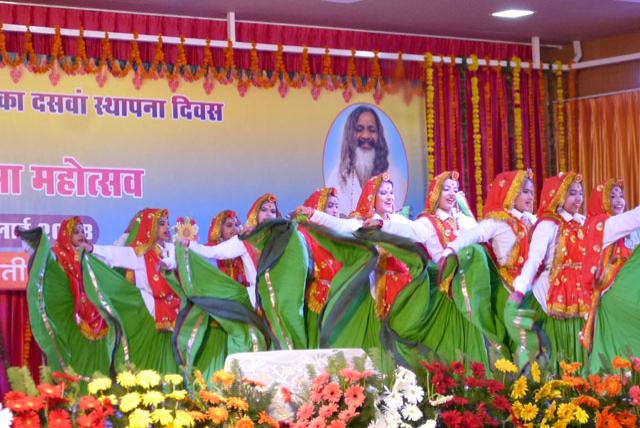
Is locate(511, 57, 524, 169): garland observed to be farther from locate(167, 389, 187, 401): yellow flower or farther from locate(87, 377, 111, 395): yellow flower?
locate(87, 377, 111, 395): yellow flower

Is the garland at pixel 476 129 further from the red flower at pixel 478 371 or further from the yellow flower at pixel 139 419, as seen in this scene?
the yellow flower at pixel 139 419

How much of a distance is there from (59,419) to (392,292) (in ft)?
11.0

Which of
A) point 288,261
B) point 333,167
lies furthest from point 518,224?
point 333,167

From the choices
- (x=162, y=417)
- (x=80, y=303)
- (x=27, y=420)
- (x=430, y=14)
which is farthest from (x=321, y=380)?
(x=430, y=14)

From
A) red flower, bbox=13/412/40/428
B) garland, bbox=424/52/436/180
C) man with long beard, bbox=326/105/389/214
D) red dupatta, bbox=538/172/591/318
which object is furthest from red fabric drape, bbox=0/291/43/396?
red flower, bbox=13/412/40/428

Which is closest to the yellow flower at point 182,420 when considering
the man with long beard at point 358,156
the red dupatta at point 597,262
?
the red dupatta at point 597,262

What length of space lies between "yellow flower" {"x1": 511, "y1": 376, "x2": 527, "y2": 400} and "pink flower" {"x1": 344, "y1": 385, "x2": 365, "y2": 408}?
0.67 metres

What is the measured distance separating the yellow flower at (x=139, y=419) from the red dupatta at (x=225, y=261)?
4.30m

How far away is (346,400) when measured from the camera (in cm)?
416

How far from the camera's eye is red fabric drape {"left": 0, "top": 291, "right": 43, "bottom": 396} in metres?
8.48

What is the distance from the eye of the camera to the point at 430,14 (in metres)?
9.62

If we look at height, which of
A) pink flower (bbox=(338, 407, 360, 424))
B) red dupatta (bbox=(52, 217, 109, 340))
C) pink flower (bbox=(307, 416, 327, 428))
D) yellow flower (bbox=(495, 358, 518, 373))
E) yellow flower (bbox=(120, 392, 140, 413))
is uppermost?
red dupatta (bbox=(52, 217, 109, 340))

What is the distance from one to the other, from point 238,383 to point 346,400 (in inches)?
15.3

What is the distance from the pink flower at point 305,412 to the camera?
13.7 feet
